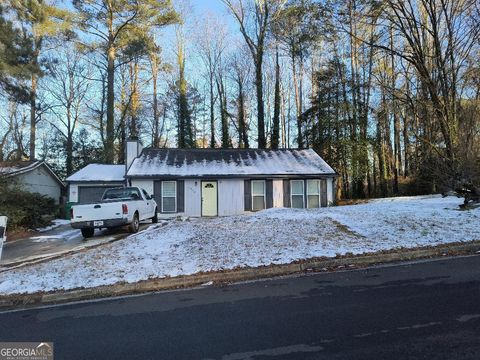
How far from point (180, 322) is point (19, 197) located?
1539 cm

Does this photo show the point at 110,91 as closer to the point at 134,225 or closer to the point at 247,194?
the point at 247,194

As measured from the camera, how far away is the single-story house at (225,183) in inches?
864

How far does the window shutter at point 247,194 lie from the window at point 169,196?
3.88 metres

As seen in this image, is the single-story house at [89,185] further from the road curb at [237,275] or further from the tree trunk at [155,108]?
the road curb at [237,275]

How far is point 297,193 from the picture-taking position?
2319cm

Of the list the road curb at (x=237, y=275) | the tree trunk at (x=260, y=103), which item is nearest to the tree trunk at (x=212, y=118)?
the tree trunk at (x=260, y=103)

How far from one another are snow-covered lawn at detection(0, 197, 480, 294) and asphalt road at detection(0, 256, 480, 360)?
130 centimetres

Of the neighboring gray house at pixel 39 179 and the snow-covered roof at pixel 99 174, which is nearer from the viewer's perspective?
the neighboring gray house at pixel 39 179

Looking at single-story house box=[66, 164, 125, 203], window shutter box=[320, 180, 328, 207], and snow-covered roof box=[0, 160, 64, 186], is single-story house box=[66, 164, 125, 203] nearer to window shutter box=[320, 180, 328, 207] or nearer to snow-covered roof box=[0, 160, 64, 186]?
snow-covered roof box=[0, 160, 64, 186]

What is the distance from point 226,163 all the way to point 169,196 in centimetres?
421

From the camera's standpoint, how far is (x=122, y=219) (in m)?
14.1

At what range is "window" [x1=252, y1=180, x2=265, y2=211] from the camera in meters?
22.7

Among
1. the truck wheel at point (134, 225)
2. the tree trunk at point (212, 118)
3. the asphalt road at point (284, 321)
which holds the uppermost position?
the tree trunk at point (212, 118)

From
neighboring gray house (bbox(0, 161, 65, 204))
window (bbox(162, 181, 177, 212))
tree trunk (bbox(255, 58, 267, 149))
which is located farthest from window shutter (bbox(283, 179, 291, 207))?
tree trunk (bbox(255, 58, 267, 149))
